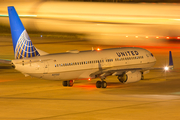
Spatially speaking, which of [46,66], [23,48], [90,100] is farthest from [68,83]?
[90,100]

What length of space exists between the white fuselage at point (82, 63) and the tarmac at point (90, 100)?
165 centimetres

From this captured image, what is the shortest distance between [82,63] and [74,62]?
110 centimetres

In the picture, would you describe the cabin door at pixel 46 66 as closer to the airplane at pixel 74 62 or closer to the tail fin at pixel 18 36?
the airplane at pixel 74 62

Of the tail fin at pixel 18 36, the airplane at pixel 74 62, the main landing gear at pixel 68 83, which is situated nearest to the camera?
the tail fin at pixel 18 36

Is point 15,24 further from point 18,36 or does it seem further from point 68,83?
point 68,83

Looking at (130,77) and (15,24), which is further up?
(15,24)

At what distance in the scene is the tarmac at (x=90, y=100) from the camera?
79.1 ft

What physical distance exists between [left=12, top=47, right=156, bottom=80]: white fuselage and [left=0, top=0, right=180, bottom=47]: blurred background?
109 feet

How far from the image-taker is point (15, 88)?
36156 millimetres

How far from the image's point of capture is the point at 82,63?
36.2 meters

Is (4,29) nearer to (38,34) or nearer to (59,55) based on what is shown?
(38,34)

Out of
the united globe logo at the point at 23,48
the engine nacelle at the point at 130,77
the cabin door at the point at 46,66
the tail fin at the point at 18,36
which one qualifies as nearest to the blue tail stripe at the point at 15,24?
the tail fin at the point at 18,36

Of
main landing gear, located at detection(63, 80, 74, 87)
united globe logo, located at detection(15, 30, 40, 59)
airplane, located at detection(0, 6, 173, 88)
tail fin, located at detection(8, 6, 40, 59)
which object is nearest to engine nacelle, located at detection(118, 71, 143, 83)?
airplane, located at detection(0, 6, 173, 88)

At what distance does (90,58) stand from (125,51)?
558cm
